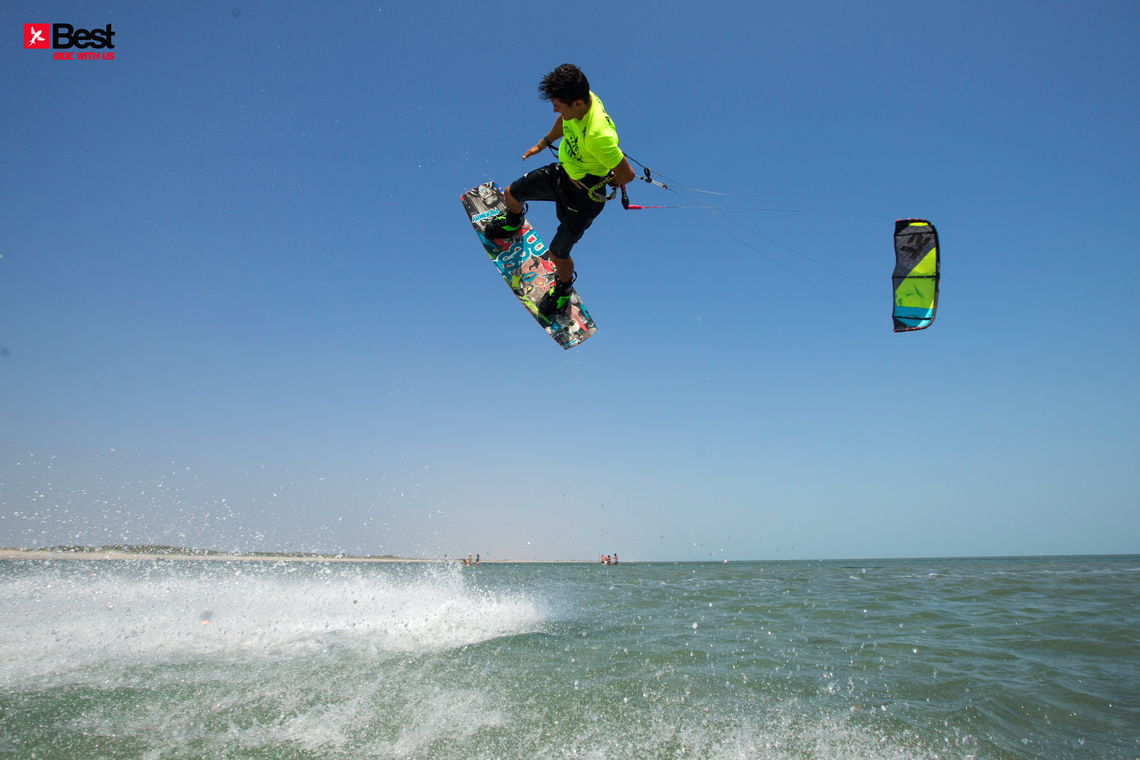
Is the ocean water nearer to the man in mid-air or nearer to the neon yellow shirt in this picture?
the man in mid-air

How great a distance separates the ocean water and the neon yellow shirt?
4.87 metres

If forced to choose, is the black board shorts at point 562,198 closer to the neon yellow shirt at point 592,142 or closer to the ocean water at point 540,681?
the neon yellow shirt at point 592,142

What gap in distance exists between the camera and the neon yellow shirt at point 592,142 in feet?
15.9

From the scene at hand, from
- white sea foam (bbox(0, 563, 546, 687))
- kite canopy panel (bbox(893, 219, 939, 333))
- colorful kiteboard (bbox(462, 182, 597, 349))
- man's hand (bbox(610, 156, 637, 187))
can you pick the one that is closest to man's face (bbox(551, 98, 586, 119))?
man's hand (bbox(610, 156, 637, 187))

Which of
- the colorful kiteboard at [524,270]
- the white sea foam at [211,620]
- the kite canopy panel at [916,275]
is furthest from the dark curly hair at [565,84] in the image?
the white sea foam at [211,620]

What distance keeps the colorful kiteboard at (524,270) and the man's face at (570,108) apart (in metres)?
2.88

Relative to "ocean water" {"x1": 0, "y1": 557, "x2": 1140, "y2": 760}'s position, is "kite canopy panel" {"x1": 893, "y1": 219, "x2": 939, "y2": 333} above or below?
above

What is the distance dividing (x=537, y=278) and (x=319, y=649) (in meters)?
5.42

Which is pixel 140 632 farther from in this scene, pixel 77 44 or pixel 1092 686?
pixel 1092 686

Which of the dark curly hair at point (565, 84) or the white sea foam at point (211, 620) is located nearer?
the dark curly hair at point (565, 84)

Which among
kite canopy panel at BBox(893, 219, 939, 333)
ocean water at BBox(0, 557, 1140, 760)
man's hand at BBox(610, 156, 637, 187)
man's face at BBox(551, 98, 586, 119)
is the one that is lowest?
ocean water at BBox(0, 557, 1140, 760)

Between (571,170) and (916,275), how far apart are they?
4.40 metres

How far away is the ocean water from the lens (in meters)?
3.80

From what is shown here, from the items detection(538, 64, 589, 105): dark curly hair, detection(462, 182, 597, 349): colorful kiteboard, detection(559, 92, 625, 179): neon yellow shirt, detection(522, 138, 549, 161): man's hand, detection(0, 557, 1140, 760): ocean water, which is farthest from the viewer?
detection(462, 182, 597, 349): colorful kiteboard
